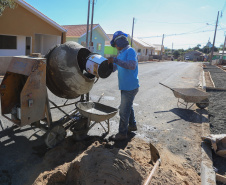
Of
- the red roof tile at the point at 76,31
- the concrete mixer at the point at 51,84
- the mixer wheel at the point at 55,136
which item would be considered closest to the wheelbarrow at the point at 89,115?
the concrete mixer at the point at 51,84

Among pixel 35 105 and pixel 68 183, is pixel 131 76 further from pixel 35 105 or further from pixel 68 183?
pixel 68 183

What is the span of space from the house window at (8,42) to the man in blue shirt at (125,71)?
519 inches

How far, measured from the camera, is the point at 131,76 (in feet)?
13.3

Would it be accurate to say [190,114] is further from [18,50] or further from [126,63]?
[18,50]

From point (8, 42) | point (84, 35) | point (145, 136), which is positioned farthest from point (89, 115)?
point (84, 35)

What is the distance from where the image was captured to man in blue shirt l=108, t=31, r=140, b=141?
3.73 metres

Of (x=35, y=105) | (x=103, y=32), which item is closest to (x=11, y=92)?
(x=35, y=105)

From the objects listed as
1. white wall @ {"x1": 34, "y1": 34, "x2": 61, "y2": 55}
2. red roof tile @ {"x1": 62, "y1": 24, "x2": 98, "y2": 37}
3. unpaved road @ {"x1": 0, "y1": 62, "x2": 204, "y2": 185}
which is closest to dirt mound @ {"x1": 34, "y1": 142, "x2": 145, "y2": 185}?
unpaved road @ {"x1": 0, "y1": 62, "x2": 204, "y2": 185}

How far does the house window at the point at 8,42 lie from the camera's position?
47.9ft

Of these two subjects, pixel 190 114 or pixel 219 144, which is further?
pixel 190 114

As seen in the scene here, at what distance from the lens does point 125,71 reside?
4.01 m

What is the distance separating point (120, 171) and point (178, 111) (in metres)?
4.70

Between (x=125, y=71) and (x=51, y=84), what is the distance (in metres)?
1.42

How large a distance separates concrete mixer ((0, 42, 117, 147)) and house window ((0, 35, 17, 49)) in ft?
41.7
